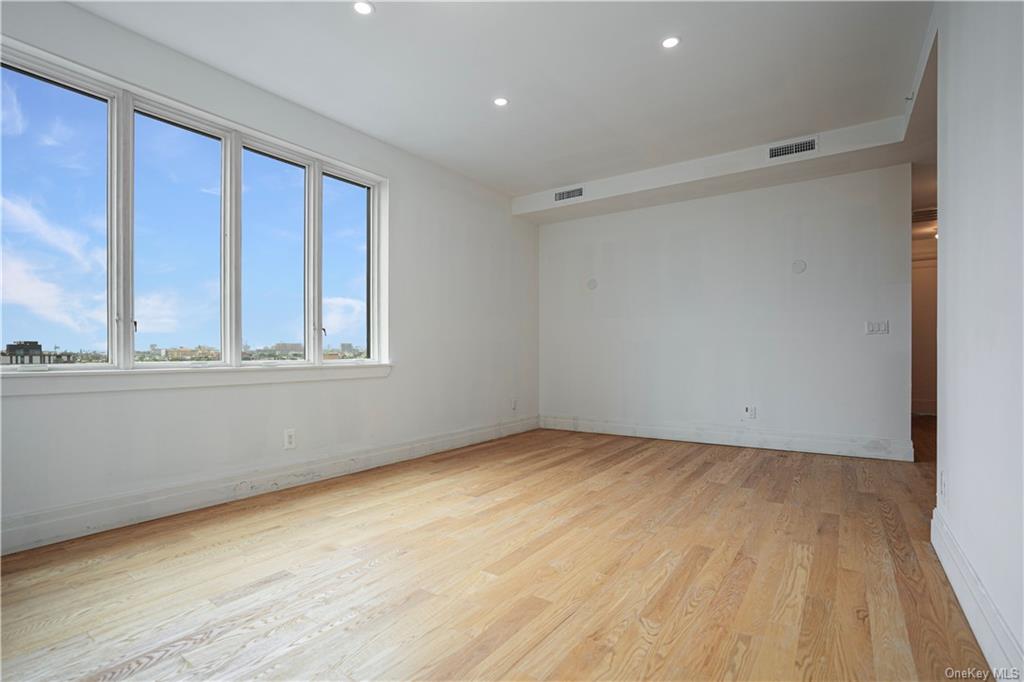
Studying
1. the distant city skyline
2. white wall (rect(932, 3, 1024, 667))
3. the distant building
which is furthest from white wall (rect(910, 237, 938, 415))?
the distant building

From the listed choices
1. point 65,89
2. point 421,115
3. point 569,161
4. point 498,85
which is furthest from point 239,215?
point 569,161

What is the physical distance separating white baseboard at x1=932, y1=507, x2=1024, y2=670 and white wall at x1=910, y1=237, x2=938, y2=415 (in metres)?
6.45

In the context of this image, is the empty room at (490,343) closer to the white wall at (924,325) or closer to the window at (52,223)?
the window at (52,223)

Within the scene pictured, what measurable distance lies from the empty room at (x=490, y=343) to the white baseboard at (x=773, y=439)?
4 centimetres

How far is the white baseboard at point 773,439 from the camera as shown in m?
4.60

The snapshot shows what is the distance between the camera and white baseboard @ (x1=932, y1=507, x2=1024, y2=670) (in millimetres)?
1472

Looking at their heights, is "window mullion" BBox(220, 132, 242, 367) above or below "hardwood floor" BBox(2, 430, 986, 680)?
above

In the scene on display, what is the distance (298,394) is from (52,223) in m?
1.77

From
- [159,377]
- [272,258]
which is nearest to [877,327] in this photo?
[272,258]

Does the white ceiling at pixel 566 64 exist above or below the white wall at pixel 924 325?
above

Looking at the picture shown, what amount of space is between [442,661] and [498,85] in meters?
3.49

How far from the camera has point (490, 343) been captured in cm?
588

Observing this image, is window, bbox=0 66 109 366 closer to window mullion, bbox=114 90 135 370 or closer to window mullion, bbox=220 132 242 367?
window mullion, bbox=114 90 135 370

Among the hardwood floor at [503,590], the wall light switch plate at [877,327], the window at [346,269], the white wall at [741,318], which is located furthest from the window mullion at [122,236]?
the wall light switch plate at [877,327]
